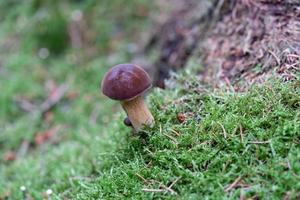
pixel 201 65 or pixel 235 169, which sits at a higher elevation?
pixel 201 65

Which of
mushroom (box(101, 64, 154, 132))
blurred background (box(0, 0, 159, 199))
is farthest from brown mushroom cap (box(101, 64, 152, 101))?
blurred background (box(0, 0, 159, 199))

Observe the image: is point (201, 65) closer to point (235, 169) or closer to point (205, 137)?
point (205, 137)

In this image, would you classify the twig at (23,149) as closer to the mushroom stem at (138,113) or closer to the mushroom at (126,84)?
the mushroom stem at (138,113)

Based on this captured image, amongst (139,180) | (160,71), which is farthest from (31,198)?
(160,71)

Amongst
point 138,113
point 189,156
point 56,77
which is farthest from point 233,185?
point 56,77

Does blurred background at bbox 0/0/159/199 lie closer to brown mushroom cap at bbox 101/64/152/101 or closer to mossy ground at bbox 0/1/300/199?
mossy ground at bbox 0/1/300/199
